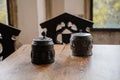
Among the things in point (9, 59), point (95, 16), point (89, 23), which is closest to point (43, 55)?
point (9, 59)

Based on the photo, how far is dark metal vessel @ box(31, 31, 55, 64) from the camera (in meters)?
1.47

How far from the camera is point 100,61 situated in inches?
61.4

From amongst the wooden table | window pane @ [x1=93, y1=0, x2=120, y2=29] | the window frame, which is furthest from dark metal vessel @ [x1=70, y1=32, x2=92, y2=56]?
window pane @ [x1=93, y1=0, x2=120, y2=29]

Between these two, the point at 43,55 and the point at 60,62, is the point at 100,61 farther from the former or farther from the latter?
the point at 43,55

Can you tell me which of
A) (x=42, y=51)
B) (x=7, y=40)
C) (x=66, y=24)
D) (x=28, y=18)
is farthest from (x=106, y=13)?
(x=42, y=51)

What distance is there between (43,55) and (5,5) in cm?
200

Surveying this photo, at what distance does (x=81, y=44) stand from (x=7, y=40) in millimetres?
663

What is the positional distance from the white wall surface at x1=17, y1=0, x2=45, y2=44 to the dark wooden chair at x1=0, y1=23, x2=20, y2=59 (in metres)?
1.27

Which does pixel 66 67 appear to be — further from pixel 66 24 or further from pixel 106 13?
pixel 106 13

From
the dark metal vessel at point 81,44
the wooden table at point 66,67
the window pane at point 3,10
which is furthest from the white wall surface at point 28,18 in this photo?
the dark metal vessel at point 81,44

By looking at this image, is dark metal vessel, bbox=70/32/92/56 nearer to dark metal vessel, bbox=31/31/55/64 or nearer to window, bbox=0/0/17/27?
dark metal vessel, bbox=31/31/55/64

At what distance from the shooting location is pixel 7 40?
2.00 metres

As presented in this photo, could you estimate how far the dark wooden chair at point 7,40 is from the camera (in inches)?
78.3

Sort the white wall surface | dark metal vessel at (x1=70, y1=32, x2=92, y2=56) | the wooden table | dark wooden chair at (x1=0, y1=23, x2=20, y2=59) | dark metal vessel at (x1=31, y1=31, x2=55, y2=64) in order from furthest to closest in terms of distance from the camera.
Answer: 1. the white wall surface
2. dark wooden chair at (x1=0, y1=23, x2=20, y2=59)
3. dark metal vessel at (x1=70, y1=32, x2=92, y2=56)
4. dark metal vessel at (x1=31, y1=31, x2=55, y2=64)
5. the wooden table
